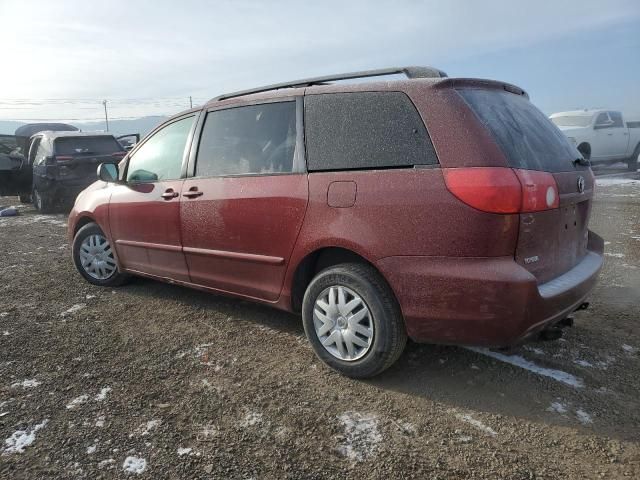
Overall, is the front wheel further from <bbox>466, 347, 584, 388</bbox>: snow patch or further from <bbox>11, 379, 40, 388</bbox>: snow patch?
<bbox>11, 379, 40, 388</bbox>: snow patch

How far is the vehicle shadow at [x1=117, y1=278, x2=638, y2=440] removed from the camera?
7.91 feet

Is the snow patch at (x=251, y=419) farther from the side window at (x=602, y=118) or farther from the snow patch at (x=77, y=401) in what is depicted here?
the side window at (x=602, y=118)

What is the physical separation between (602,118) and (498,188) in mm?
14347

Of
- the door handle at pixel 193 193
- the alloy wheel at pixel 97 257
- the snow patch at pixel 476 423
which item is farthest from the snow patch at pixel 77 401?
the alloy wheel at pixel 97 257

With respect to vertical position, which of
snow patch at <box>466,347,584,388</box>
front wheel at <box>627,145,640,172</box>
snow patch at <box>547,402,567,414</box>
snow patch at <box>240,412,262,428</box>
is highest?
front wheel at <box>627,145,640,172</box>

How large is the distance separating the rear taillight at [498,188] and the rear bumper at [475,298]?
0.86ft

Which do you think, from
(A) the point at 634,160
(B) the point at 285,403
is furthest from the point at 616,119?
(B) the point at 285,403

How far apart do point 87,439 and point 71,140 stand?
9063mm

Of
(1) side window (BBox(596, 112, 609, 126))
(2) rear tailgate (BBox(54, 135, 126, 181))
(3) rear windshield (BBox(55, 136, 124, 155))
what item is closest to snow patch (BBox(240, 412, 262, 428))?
(2) rear tailgate (BBox(54, 135, 126, 181))

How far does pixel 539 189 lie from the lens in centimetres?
239

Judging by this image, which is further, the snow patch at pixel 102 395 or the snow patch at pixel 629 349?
the snow patch at pixel 629 349

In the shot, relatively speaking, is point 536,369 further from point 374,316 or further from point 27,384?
point 27,384

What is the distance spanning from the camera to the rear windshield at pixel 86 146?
9.77m

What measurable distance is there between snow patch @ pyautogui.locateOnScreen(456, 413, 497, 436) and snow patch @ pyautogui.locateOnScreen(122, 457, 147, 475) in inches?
59.6
